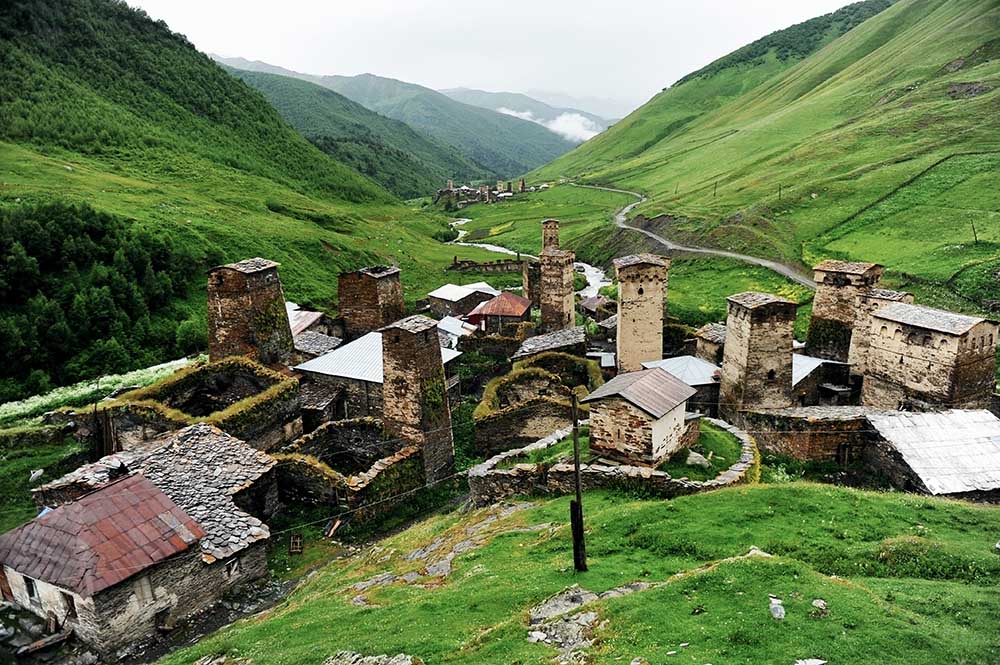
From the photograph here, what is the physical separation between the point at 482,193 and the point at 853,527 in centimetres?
13346

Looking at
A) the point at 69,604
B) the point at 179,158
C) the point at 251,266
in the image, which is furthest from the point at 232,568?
the point at 179,158

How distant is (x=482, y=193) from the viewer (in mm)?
141875

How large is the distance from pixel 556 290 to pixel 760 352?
1455 centimetres

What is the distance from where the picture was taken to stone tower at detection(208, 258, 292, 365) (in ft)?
85.3

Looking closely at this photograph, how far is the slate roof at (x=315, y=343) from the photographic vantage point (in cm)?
3089

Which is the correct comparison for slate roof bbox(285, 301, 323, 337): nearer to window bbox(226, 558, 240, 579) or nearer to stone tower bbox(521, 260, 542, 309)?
stone tower bbox(521, 260, 542, 309)

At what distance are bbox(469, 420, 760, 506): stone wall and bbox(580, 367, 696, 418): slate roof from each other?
5.56 feet

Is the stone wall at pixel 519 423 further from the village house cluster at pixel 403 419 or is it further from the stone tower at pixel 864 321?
Result: the stone tower at pixel 864 321

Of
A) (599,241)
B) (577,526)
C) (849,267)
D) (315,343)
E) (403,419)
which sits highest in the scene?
(849,267)

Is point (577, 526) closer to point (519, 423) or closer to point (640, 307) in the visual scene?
point (519, 423)

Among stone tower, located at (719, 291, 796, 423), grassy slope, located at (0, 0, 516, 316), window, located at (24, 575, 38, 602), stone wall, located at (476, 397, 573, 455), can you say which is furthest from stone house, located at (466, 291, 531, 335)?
window, located at (24, 575, 38, 602)

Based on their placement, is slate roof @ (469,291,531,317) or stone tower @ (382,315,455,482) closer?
stone tower @ (382,315,455,482)

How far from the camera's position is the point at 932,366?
23.8 metres

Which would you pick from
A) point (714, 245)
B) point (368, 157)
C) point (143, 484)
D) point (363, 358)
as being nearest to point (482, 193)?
point (368, 157)
